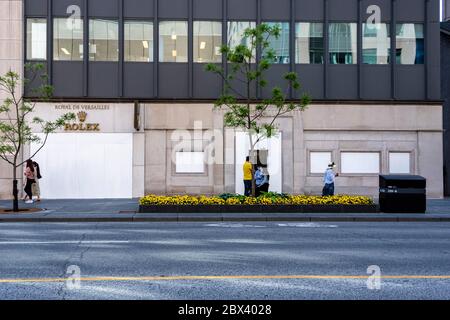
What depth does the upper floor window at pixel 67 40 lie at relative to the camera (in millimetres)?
27000

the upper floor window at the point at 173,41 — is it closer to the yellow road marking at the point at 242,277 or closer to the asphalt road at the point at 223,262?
the asphalt road at the point at 223,262

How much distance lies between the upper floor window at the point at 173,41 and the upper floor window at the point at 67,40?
149 inches

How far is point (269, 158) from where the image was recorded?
90.6ft

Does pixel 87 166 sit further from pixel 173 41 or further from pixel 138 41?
pixel 173 41

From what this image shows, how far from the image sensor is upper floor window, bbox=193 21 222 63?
27562 millimetres

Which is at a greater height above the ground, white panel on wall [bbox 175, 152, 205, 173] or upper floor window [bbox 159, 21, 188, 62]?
upper floor window [bbox 159, 21, 188, 62]

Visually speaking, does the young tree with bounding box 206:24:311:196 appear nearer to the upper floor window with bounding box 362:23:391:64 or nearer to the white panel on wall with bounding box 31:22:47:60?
the upper floor window with bounding box 362:23:391:64

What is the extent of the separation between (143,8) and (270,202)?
12771 mm

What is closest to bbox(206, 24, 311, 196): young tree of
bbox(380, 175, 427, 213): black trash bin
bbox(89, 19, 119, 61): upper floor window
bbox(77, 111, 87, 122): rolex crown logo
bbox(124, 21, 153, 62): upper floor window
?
bbox(124, 21, 153, 62): upper floor window

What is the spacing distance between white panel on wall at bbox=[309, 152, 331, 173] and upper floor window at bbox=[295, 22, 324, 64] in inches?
176

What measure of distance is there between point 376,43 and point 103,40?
518 inches

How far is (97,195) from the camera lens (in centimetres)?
2692

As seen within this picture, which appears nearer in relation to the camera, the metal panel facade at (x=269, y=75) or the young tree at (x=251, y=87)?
the young tree at (x=251, y=87)

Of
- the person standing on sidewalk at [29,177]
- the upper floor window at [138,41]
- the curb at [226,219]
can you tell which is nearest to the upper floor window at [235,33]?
the upper floor window at [138,41]
